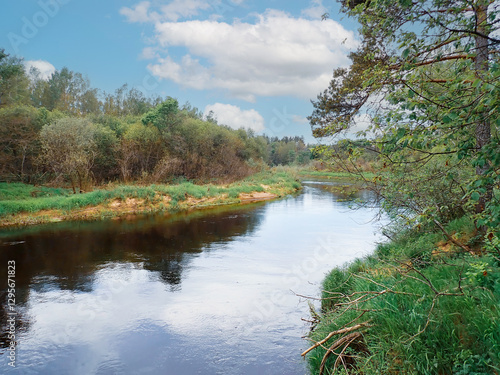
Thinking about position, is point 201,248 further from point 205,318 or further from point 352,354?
point 352,354

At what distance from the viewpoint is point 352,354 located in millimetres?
4492

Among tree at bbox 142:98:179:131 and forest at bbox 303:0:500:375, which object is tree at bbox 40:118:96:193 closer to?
tree at bbox 142:98:179:131

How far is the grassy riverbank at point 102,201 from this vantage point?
17375mm

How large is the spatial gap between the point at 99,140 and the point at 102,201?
33.3ft

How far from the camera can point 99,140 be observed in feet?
92.1

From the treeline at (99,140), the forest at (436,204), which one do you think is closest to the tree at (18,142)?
the treeline at (99,140)

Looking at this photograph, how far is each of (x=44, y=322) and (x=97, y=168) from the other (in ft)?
77.8

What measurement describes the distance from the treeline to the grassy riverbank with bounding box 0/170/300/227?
2675 millimetres

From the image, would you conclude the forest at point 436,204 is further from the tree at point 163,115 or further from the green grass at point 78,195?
the tree at point 163,115

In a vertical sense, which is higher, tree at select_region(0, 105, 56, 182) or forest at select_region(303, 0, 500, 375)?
tree at select_region(0, 105, 56, 182)

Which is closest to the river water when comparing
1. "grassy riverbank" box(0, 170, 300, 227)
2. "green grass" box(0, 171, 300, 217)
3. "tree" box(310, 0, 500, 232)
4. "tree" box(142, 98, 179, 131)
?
"grassy riverbank" box(0, 170, 300, 227)

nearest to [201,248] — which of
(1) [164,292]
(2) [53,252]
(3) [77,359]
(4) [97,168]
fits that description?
(1) [164,292]

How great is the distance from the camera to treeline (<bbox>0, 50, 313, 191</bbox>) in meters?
23.1

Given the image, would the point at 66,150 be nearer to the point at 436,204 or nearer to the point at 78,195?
the point at 78,195
